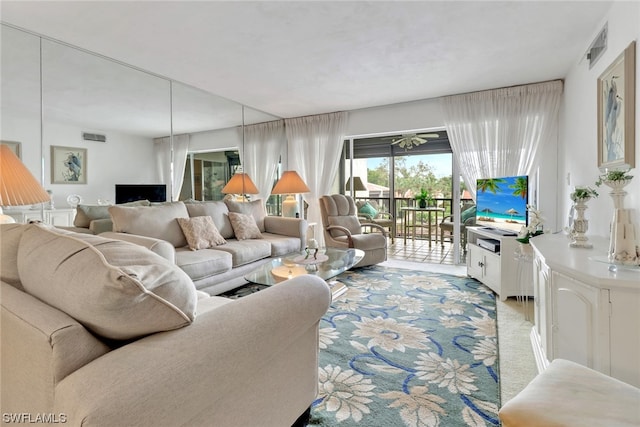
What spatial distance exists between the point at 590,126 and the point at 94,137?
4.68m

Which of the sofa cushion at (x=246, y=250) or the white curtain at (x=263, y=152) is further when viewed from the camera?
the white curtain at (x=263, y=152)

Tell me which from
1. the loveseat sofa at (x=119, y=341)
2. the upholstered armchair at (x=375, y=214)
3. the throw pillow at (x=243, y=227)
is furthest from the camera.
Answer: the upholstered armchair at (x=375, y=214)

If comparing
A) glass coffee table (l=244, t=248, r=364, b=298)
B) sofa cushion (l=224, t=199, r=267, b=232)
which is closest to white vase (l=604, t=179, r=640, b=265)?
glass coffee table (l=244, t=248, r=364, b=298)

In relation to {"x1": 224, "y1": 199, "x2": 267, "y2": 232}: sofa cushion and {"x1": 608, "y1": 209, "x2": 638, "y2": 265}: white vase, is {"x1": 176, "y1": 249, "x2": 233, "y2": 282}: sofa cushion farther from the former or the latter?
{"x1": 608, "y1": 209, "x2": 638, "y2": 265}: white vase

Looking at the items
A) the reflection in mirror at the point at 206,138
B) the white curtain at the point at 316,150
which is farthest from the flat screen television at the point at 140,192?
the white curtain at the point at 316,150

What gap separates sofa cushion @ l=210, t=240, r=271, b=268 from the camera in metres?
3.23

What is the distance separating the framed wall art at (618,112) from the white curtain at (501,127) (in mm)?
1697

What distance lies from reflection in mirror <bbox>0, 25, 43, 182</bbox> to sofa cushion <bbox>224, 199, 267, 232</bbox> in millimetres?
1911

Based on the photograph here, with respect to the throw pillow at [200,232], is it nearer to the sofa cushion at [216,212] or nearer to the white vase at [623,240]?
the sofa cushion at [216,212]

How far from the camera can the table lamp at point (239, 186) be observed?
15.3 feet

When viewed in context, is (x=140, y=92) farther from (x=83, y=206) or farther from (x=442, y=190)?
(x=442, y=190)

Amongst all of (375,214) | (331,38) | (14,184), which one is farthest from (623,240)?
(375,214)

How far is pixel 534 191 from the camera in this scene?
164 inches

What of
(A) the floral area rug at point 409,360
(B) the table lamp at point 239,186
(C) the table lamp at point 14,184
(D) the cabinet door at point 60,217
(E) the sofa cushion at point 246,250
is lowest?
(A) the floral area rug at point 409,360
